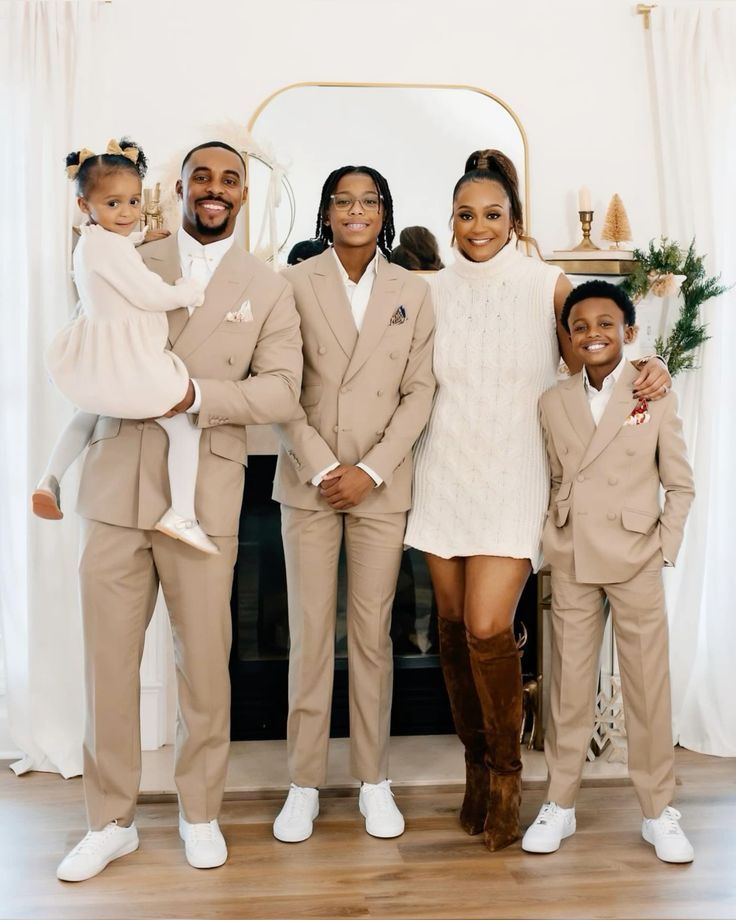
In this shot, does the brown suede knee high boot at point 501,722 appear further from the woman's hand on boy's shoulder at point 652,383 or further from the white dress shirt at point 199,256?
the white dress shirt at point 199,256

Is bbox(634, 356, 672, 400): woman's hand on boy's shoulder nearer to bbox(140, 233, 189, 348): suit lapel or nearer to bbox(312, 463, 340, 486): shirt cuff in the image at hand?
bbox(312, 463, 340, 486): shirt cuff

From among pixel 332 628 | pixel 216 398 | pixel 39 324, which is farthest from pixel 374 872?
pixel 39 324

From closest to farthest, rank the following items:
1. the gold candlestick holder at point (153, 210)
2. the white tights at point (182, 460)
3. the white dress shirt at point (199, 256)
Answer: the white tights at point (182, 460) < the white dress shirt at point (199, 256) < the gold candlestick holder at point (153, 210)

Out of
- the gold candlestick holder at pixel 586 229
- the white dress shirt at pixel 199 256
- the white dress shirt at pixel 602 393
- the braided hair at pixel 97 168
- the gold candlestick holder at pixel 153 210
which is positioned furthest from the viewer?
the gold candlestick holder at pixel 586 229

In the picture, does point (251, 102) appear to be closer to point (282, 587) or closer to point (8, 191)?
point (8, 191)

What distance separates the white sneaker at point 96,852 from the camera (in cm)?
231

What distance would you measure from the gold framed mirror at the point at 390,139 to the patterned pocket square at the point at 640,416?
113cm

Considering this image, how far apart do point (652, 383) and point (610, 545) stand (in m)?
0.39

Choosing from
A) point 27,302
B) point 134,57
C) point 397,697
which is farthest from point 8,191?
point 397,697

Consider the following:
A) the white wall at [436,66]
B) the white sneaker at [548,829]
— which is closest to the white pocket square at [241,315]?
the white wall at [436,66]

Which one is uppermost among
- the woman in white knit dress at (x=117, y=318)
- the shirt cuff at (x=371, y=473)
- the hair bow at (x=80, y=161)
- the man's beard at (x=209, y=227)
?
the hair bow at (x=80, y=161)

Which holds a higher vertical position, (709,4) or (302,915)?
(709,4)

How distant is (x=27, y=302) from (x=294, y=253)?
829 millimetres

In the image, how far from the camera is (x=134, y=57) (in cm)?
326
